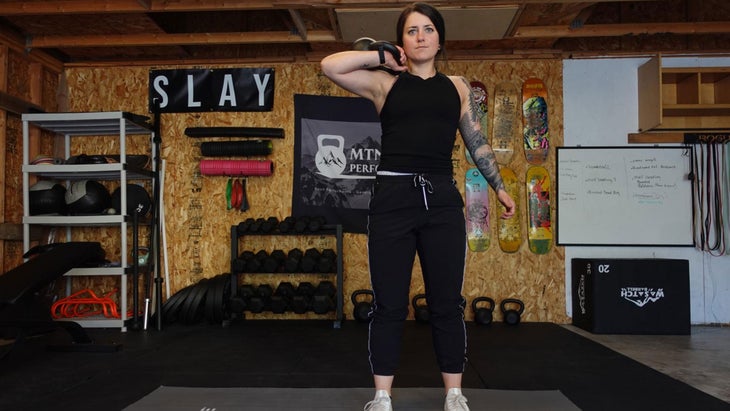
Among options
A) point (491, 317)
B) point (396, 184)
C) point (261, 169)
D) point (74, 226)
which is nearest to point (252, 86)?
point (261, 169)

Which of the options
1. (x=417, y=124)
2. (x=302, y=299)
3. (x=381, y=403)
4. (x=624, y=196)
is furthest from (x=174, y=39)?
(x=624, y=196)

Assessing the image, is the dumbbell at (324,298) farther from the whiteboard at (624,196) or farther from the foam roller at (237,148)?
the whiteboard at (624,196)

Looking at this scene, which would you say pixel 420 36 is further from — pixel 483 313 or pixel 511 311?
pixel 511 311

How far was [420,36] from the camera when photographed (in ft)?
5.86

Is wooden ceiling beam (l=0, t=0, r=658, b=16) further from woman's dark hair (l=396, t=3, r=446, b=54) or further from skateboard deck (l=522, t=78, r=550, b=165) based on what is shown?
woman's dark hair (l=396, t=3, r=446, b=54)

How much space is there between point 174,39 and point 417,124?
3.05m

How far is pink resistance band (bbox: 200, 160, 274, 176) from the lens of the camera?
172 inches

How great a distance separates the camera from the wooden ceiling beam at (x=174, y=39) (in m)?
4.04

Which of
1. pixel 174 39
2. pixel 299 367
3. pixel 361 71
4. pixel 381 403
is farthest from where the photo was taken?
pixel 174 39

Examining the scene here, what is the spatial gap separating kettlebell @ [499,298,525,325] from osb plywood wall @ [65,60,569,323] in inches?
3.3

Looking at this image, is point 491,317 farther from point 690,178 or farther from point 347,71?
point 347,71

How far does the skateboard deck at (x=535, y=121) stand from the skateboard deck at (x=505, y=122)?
3.0 inches

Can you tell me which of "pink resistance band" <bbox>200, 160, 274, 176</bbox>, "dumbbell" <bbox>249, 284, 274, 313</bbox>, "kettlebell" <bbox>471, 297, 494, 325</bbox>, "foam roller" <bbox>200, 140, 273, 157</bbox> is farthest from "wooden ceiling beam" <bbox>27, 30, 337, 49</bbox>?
"kettlebell" <bbox>471, 297, 494, 325</bbox>

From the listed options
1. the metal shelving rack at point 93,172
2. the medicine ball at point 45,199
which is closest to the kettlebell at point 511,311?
the metal shelving rack at point 93,172
